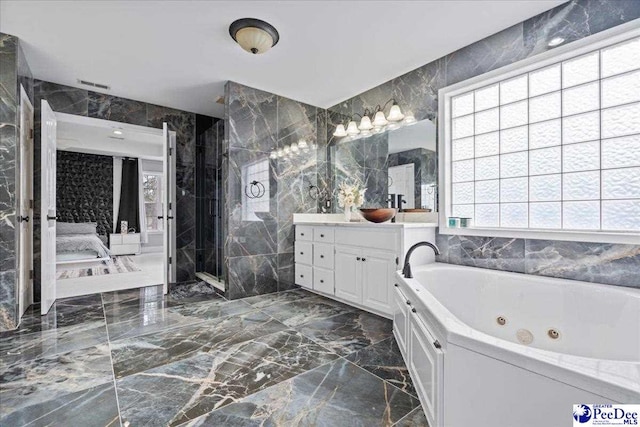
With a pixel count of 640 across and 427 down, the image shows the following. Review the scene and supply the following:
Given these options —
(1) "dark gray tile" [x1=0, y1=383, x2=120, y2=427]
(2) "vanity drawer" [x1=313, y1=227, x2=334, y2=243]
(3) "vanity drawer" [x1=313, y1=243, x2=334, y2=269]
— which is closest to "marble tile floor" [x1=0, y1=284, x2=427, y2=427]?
(1) "dark gray tile" [x1=0, y1=383, x2=120, y2=427]

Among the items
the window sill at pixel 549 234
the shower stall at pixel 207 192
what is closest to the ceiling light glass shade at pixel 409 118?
the window sill at pixel 549 234

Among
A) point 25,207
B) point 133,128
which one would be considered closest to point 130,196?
point 133,128

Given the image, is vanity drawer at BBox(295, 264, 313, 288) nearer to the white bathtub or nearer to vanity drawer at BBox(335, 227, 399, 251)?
vanity drawer at BBox(335, 227, 399, 251)

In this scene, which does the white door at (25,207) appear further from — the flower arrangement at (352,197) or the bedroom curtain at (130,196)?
the bedroom curtain at (130,196)

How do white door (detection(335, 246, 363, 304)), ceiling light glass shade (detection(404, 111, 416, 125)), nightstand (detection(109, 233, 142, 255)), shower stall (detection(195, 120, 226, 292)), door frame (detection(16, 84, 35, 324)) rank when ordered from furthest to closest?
nightstand (detection(109, 233, 142, 255)) → shower stall (detection(195, 120, 226, 292)) → ceiling light glass shade (detection(404, 111, 416, 125)) → white door (detection(335, 246, 363, 304)) → door frame (detection(16, 84, 35, 324))

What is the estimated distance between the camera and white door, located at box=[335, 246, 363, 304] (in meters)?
2.94

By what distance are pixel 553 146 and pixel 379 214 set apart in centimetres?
147

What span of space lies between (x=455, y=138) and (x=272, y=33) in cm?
187

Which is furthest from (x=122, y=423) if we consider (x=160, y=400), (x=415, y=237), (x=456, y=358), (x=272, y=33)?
(x=272, y=33)

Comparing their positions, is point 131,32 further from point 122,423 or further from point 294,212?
point 122,423

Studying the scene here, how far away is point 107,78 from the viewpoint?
11.0ft

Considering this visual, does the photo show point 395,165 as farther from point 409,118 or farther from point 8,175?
point 8,175

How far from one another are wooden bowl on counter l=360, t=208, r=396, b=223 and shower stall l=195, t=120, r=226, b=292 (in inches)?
99.8

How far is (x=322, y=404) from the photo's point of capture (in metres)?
1.51
